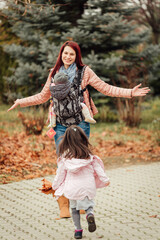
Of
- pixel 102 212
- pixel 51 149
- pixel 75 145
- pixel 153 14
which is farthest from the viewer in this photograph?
pixel 153 14

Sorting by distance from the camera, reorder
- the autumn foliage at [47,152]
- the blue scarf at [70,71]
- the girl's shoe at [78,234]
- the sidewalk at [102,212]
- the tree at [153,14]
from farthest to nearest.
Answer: the tree at [153,14] < the autumn foliage at [47,152] < the blue scarf at [70,71] < the sidewalk at [102,212] < the girl's shoe at [78,234]

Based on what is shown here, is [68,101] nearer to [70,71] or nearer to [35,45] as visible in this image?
[70,71]

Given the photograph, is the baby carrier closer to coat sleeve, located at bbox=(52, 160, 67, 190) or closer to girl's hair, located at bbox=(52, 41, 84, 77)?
girl's hair, located at bbox=(52, 41, 84, 77)

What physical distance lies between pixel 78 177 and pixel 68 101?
0.93m

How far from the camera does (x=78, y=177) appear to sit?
351cm

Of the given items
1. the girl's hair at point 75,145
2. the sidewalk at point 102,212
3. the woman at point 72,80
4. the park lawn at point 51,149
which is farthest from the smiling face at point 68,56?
the park lawn at point 51,149

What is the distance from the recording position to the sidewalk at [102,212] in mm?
3781

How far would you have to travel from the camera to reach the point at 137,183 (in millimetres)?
5918

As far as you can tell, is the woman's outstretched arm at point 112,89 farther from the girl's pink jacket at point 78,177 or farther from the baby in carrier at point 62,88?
the girl's pink jacket at point 78,177

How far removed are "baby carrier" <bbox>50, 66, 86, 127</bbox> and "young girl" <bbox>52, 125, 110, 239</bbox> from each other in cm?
53

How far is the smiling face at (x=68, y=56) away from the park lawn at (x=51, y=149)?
266cm

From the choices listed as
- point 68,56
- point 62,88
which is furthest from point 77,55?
point 62,88

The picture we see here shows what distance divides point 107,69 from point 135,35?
144cm

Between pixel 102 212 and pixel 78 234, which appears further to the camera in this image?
pixel 102 212
